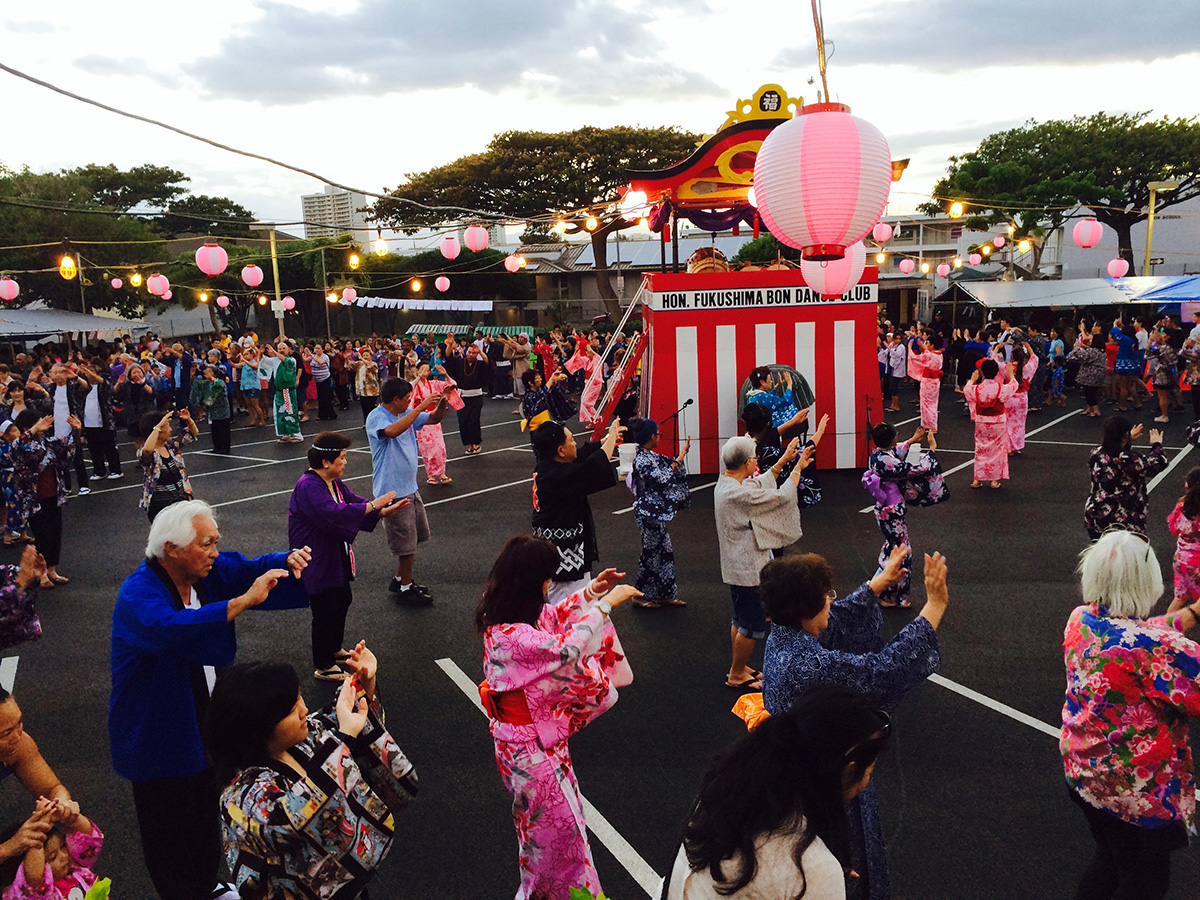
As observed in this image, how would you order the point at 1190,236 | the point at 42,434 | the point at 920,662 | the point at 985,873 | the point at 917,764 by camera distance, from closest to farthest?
the point at 920,662
the point at 985,873
the point at 917,764
the point at 42,434
the point at 1190,236

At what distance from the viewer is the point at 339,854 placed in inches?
82.3

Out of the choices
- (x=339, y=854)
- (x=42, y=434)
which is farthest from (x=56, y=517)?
(x=339, y=854)

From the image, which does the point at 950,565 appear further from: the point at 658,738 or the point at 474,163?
the point at 474,163

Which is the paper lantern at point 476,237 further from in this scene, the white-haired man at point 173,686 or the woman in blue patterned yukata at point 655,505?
the white-haired man at point 173,686

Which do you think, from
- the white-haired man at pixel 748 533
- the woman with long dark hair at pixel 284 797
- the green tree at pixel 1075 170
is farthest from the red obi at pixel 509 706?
the green tree at pixel 1075 170

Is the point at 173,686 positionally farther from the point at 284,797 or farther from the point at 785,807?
the point at 785,807

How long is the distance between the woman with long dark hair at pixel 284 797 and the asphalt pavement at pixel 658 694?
1.27 meters

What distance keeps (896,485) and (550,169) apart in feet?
88.3

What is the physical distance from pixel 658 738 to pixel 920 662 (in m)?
2.20

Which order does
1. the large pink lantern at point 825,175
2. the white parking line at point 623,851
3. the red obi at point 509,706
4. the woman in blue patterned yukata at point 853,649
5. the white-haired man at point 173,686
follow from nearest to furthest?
the woman in blue patterned yukata at point 853,649 → the red obi at point 509,706 → the white-haired man at point 173,686 → the white parking line at point 623,851 → the large pink lantern at point 825,175

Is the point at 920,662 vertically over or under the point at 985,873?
over

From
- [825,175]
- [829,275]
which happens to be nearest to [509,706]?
[825,175]

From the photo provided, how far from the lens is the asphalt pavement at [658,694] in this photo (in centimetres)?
336

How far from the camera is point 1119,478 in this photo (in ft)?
19.2
